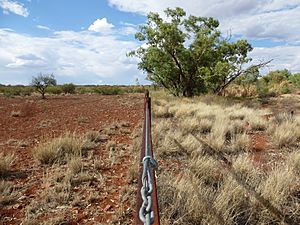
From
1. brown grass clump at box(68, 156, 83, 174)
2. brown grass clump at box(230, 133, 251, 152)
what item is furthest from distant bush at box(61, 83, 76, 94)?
brown grass clump at box(68, 156, 83, 174)

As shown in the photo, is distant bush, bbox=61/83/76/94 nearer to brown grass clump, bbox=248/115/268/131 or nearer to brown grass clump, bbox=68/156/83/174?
brown grass clump, bbox=248/115/268/131

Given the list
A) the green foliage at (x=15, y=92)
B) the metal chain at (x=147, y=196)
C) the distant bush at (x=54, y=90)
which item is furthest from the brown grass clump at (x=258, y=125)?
the distant bush at (x=54, y=90)

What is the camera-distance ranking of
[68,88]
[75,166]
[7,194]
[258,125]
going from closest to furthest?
1. [7,194]
2. [75,166]
3. [258,125]
4. [68,88]

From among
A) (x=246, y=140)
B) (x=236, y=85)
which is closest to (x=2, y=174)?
(x=246, y=140)

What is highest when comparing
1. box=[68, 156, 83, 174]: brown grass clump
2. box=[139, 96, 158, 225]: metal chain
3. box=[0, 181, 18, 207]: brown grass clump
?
box=[139, 96, 158, 225]: metal chain

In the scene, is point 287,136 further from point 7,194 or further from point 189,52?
point 189,52

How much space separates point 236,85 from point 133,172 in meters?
26.4

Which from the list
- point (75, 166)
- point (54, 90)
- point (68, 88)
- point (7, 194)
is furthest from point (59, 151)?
point (68, 88)

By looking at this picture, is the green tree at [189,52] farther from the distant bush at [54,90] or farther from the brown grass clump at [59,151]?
the distant bush at [54,90]

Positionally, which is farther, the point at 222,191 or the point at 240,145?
the point at 240,145

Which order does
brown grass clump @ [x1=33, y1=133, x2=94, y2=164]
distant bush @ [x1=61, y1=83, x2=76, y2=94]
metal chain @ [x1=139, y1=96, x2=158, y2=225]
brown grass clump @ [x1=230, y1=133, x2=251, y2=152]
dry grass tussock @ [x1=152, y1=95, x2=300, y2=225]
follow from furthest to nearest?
1. distant bush @ [x1=61, y1=83, x2=76, y2=94]
2. brown grass clump @ [x1=230, y1=133, x2=251, y2=152]
3. brown grass clump @ [x1=33, y1=133, x2=94, y2=164]
4. dry grass tussock @ [x1=152, y1=95, x2=300, y2=225]
5. metal chain @ [x1=139, y1=96, x2=158, y2=225]

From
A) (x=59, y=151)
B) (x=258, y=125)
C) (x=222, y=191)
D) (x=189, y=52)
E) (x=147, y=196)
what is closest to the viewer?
(x=147, y=196)

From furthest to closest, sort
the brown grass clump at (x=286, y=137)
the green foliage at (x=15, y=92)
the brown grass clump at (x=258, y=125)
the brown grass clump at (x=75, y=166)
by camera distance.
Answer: the green foliage at (x=15, y=92) → the brown grass clump at (x=258, y=125) → the brown grass clump at (x=286, y=137) → the brown grass clump at (x=75, y=166)

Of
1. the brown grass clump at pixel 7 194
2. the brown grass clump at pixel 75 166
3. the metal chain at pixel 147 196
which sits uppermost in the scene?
the metal chain at pixel 147 196
